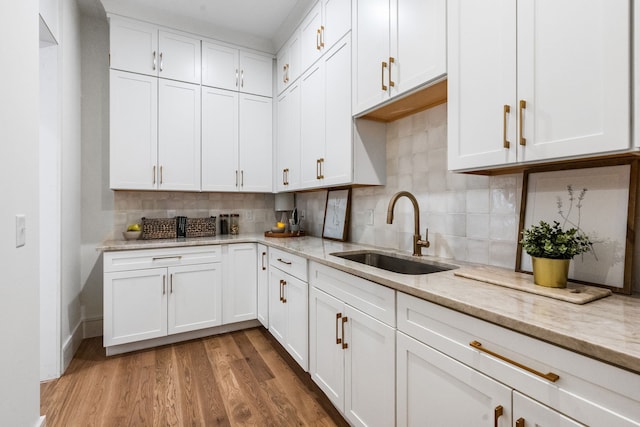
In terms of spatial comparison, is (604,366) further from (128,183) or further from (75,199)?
(75,199)

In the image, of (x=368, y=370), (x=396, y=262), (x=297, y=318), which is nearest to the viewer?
(x=368, y=370)

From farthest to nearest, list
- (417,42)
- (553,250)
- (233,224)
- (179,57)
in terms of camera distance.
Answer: (233,224), (179,57), (417,42), (553,250)

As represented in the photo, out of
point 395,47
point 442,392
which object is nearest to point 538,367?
point 442,392

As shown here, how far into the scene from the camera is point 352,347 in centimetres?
159

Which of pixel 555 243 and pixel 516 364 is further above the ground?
pixel 555 243

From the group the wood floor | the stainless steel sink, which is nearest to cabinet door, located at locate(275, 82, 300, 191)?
the stainless steel sink

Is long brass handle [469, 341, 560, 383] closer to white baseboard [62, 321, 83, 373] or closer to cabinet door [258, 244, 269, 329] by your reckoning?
cabinet door [258, 244, 269, 329]

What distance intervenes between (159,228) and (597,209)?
3209 mm

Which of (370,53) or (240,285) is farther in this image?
(240,285)

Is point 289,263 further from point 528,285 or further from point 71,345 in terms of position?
point 71,345

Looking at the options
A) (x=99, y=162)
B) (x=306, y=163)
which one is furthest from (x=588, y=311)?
(x=99, y=162)

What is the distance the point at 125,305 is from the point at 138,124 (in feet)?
5.14

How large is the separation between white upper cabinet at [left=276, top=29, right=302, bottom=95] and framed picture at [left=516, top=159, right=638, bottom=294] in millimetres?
2267

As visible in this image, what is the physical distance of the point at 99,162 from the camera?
2994mm
